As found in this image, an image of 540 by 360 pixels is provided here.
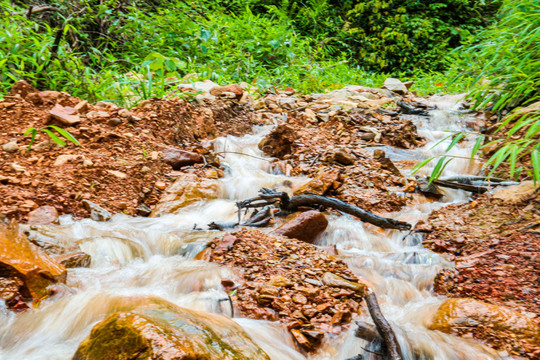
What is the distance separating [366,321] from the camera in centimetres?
183

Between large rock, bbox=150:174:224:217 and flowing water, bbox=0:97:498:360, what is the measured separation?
80 millimetres

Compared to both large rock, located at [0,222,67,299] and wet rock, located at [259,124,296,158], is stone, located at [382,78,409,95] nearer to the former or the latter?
wet rock, located at [259,124,296,158]

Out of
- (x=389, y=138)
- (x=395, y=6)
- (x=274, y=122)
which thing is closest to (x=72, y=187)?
(x=274, y=122)

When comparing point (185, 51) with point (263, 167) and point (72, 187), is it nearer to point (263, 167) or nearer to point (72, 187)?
point (263, 167)

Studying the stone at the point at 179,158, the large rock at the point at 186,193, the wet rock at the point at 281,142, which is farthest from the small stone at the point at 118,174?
the wet rock at the point at 281,142

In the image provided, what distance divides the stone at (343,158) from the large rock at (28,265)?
2.80 meters

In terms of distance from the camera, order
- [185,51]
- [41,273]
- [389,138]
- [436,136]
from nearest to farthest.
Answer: [41,273], [389,138], [436,136], [185,51]

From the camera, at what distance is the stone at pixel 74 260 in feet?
6.75

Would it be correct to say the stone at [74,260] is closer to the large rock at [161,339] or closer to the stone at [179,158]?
the large rock at [161,339]

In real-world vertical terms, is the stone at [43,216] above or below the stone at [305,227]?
below

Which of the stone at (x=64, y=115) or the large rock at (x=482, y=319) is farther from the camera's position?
the stone at (x=64, y=115)

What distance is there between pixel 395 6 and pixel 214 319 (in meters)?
10.6

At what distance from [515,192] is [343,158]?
157 centimetres

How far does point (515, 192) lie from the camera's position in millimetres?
Result: 2852
